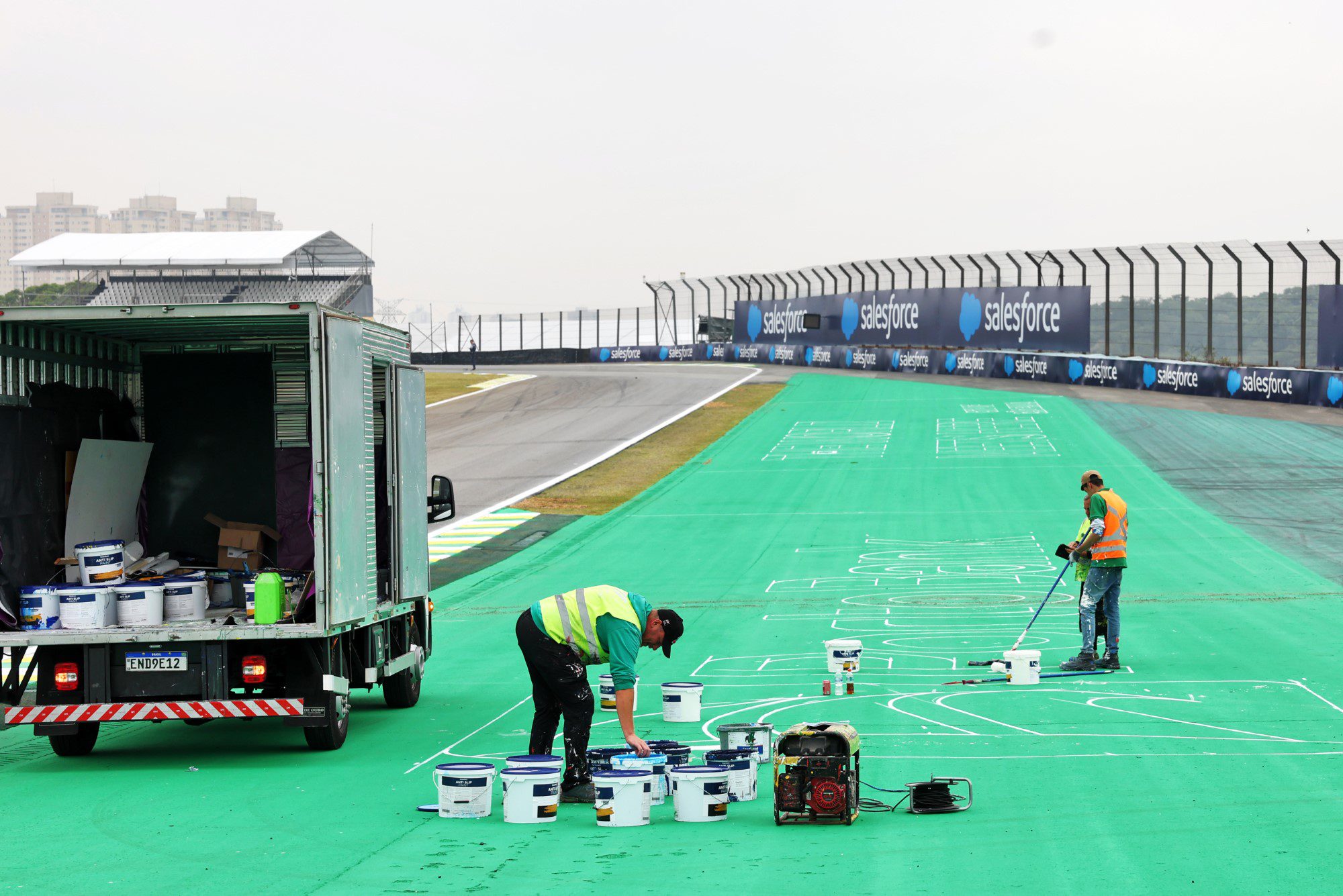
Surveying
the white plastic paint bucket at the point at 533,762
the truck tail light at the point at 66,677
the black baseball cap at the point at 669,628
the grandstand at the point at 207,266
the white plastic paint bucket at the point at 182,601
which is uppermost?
the grandstand at the point at 207,266

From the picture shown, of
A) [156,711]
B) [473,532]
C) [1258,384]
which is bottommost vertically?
[473,532]

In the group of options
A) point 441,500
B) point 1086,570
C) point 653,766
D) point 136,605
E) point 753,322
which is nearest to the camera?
point 653,766

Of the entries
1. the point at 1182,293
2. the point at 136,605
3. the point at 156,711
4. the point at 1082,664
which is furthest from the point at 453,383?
the point at 156,711

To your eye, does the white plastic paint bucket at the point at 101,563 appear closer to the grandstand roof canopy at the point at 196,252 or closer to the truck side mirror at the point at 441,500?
the truck side mirror at the point at 441,500

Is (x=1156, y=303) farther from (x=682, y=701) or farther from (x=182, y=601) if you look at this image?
(x=182, y=601)

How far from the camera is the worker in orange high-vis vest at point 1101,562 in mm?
13992

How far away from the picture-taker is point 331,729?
35.8ft

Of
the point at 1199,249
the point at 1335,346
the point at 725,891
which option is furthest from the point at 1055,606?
the point at 1199,249

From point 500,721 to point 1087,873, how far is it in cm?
633

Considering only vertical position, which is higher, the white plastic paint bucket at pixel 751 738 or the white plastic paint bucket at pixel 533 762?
the white plastic paint bucket at pixel 533 762

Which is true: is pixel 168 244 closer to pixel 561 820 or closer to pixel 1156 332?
pixel 1156 332

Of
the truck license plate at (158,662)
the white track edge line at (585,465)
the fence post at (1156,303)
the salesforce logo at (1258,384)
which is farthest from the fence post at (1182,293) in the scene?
the truck license plate at (158,662)

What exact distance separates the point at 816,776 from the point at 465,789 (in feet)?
6.80

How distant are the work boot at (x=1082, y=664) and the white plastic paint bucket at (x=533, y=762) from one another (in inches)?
269
